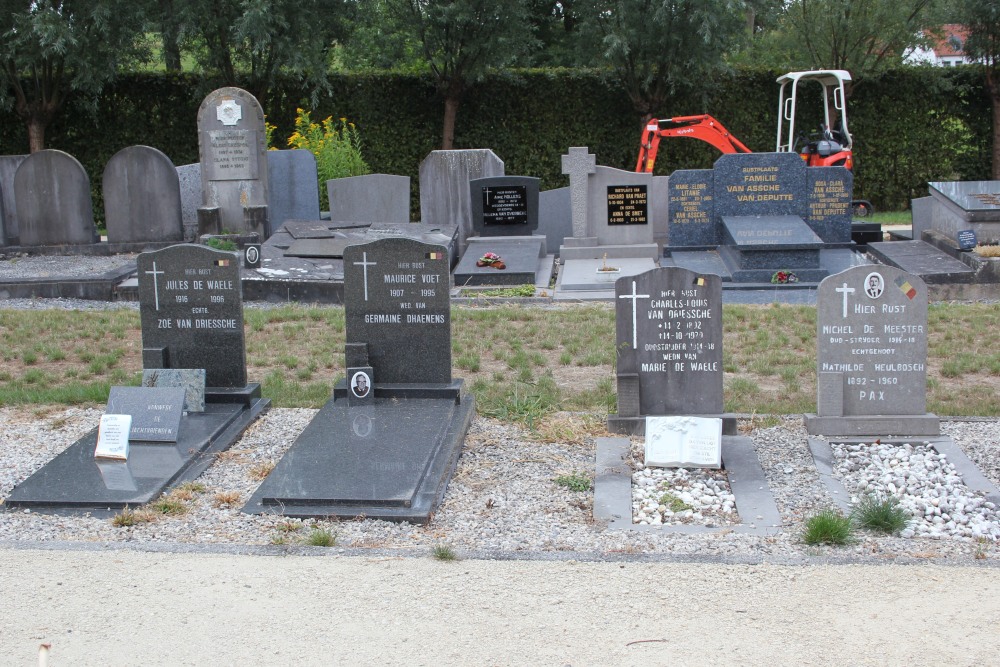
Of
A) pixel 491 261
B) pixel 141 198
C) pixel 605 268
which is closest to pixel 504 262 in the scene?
pixel 491 261

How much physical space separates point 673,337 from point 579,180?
8.05 metres

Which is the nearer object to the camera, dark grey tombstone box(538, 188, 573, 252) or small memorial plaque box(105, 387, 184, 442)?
small memorial plaque box(105, 387, 184, 442)

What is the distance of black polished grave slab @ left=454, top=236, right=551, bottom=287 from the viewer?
506 inches

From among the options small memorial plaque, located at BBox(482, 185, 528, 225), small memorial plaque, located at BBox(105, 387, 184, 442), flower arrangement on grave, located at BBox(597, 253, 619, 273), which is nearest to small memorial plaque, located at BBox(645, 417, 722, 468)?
small memorial plaque, located at BBox(105, 387, 184, 442)

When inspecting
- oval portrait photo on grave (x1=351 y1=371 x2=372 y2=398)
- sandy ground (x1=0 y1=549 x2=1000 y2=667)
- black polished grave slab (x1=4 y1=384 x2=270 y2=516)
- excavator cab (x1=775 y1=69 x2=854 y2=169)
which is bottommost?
sandy ground (x1=0 y1=549 x2=1000 y2=667)

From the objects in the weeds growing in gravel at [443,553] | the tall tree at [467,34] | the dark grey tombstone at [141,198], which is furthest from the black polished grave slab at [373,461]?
the tall tree at [467,34]

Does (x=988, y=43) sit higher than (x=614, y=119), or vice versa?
(x=988, y=43)

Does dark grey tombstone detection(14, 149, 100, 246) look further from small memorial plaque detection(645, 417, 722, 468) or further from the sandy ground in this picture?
small memorial plaque detection(645, 417, 722, 468)

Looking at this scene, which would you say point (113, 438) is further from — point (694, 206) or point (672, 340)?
point (694, 206)

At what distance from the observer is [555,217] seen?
15883 mm

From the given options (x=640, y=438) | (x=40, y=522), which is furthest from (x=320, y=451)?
(x=640, y=438)

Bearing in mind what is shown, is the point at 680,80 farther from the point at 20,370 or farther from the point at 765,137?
the point at 20,370

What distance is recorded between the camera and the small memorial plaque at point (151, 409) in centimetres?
662

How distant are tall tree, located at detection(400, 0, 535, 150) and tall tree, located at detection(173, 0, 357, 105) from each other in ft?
4.57
